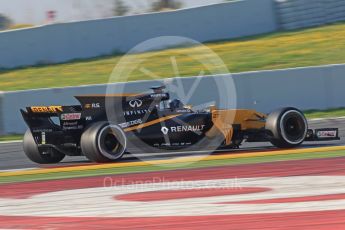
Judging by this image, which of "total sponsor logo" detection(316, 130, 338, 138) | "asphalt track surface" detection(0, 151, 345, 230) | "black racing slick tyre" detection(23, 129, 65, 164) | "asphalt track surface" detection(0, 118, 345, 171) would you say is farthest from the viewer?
"total sponsor logo" detection(316, 130, 338, 138)

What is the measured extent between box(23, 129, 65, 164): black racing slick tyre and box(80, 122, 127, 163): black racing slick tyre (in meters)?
1.03

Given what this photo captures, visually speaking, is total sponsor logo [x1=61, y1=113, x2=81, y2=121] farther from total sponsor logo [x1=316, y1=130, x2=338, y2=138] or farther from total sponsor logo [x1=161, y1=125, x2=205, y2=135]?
total sponsor logo [x1=316, y1=130, x2=338, y2=138]

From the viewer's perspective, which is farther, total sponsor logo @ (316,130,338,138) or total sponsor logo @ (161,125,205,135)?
total sponsor logo @ (316,130,338,138)

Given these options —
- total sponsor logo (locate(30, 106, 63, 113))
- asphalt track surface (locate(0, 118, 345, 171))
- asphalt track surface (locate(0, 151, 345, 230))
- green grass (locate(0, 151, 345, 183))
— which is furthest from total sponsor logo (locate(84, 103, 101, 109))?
asphalt track surface (locate(0, 151, 345, 230))

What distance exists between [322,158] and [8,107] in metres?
8.60

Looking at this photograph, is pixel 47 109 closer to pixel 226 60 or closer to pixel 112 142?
pixel 112 142

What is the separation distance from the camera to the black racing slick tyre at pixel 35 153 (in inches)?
473

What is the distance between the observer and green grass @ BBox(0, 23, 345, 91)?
23391 millimetres

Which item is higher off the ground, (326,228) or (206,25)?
(206,25)

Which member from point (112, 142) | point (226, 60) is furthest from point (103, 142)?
point (226, 60)

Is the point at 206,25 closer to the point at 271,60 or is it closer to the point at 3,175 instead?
the point at 271,60

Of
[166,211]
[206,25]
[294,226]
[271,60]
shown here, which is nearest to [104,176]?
[166,211]

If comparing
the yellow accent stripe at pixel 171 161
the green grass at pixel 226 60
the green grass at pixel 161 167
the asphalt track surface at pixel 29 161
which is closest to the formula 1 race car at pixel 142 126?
the yellow accent stripe at pixel 171 161

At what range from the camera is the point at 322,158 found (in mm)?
10805
